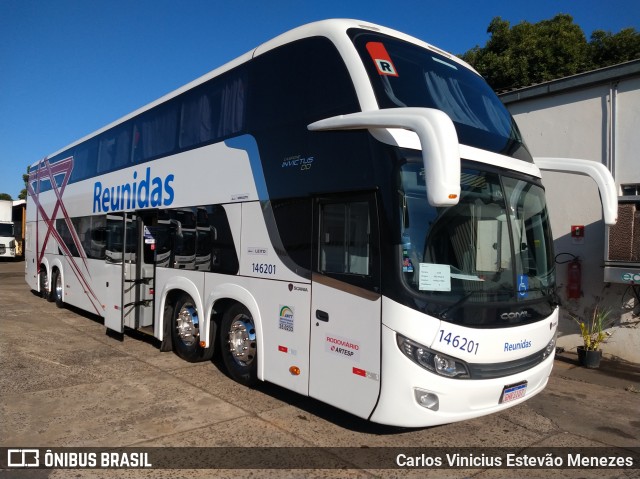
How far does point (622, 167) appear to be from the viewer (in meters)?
8.45

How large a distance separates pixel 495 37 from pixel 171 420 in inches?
703

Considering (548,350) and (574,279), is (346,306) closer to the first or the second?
(548,350)

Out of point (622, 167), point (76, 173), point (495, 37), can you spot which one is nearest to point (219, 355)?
point (76, 173)

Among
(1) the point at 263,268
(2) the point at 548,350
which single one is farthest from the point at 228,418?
(2) the point at 548,350

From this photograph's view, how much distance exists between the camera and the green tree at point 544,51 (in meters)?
16.9

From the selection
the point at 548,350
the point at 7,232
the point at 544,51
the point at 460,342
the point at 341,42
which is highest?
the point at 544,51

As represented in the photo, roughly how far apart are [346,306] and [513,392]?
1.71 m

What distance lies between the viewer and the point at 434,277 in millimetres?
4129

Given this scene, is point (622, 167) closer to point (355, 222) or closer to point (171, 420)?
point (355, 222)

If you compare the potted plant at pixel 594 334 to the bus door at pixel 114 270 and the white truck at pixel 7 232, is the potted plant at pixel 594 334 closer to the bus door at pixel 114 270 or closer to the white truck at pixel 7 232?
the bus door at pixel 114 270

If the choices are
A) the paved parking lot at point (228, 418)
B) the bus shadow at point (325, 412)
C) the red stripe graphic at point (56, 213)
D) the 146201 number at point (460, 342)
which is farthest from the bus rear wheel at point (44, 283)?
the 146201 number at point (460, 342)

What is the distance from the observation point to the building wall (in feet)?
27.3

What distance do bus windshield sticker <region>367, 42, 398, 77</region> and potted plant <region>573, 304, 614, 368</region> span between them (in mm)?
5844

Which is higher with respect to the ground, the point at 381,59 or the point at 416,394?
the point at 381,59
